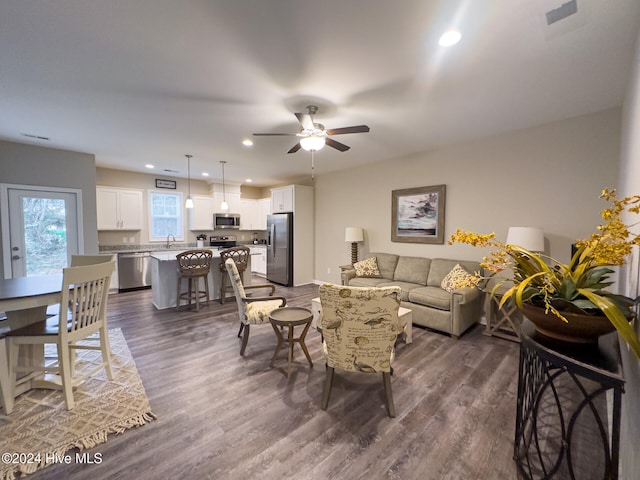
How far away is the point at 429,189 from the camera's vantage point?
14.3 feet

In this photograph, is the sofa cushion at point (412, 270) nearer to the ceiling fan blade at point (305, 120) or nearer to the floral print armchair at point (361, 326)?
the floral print armchair at point (361, 326)

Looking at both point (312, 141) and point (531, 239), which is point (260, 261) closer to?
point (312, 141)

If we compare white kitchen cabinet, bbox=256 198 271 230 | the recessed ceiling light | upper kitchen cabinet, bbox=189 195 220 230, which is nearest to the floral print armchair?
the recessed ceiling light

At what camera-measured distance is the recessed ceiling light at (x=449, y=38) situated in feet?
5.53

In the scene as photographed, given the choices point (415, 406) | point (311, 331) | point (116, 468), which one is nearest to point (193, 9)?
point (116, 468)

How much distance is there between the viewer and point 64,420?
193 centimetres

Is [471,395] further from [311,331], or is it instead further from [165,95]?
[165,95]

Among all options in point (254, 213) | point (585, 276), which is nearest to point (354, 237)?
point (254, 213)

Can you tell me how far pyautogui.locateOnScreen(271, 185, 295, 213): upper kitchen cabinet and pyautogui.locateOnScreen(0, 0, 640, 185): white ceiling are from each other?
2642 millimetres

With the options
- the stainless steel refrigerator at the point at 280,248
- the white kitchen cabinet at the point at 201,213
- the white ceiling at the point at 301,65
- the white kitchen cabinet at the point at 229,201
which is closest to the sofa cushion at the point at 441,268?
the white ceiling at the point at 301,65

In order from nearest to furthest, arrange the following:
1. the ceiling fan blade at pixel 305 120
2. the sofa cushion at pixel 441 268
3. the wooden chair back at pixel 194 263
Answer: the ceiling fan blade at pixel 305 120 → the sofa cushion at pixel 441 268 → the wooden chair back at pixel 194 263

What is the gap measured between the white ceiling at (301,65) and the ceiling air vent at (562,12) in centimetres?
6

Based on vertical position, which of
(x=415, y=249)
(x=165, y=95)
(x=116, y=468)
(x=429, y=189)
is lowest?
(x=116, y=468)

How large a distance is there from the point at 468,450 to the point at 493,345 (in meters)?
1.87
